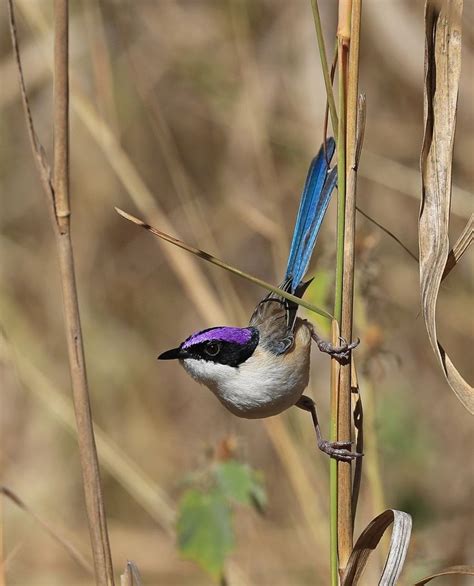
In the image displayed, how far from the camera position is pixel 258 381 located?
2496 mm

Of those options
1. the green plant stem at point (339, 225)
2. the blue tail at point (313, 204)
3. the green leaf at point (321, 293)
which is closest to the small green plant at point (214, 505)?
the green leaf at point (321, 293)

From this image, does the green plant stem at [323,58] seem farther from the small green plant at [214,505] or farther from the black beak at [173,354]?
the small green plant at [214,505]

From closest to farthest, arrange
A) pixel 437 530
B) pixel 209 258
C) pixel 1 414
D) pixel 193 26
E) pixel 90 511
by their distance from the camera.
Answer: pixel 209 258
pixel 90 511
pixel 437 530
pixel 193 26
pixel 1 414

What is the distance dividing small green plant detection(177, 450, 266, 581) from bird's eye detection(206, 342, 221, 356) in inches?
16.4

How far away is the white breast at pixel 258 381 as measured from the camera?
2.45 meters

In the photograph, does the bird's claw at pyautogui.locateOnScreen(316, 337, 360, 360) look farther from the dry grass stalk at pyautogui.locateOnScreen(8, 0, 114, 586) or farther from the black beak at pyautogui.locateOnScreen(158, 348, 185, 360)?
the black beak at pyautogui.locateOnScreen(158, 348, 185, 360)

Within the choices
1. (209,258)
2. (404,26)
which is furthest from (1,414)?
(209,258)

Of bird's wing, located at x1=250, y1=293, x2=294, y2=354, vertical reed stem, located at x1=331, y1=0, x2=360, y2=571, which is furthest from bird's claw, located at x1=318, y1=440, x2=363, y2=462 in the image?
bird's wing, located at x1=250, y1=293, x2=294, y2=354

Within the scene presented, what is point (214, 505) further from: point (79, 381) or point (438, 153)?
point (438, 153)

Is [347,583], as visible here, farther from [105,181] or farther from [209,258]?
[105,181]

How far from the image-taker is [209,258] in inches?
60.2

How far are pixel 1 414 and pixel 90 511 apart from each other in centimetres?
374

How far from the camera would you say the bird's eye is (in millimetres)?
2498

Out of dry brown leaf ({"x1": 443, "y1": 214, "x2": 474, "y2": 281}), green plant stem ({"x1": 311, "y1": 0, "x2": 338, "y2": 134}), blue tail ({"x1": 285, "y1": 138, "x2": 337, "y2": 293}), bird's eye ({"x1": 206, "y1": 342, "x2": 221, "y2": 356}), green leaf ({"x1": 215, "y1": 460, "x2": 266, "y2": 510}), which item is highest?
blue tail ({"x1": 285, "y1": 138, "x2": 337, "y2": 293})
